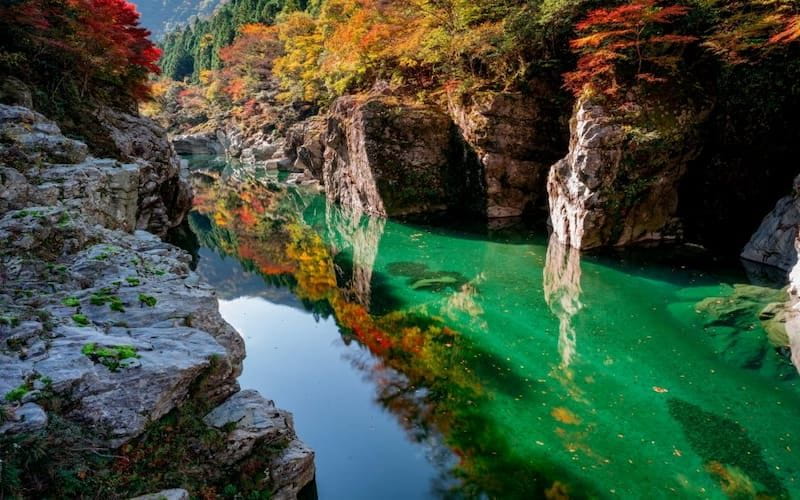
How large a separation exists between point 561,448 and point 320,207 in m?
24.9

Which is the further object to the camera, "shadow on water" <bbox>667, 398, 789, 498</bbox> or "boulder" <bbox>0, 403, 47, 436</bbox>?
"shadow on water" <bbox>667, 398, 789, 498</bbox>

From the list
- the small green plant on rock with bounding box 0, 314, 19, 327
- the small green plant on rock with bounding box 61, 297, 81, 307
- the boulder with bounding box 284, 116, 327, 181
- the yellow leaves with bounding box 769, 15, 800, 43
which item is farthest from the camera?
the boulder with bounding box 284, 116, 327, 181

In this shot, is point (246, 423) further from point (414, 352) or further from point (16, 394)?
point (414, 352)

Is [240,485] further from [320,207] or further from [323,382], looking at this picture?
[320,207]

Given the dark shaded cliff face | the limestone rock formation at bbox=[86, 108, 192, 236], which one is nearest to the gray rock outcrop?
the limestone rock formation at bbox=[86, 108, 192, 236]

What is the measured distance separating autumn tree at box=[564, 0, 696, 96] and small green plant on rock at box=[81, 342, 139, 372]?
16.2m

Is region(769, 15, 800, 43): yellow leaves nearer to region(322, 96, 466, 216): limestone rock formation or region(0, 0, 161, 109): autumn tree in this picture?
region(322, 96, 466, 216): limestone rock formation

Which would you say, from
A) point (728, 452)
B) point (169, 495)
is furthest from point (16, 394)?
point (728, 452)

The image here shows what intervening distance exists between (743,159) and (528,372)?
42.6 ft

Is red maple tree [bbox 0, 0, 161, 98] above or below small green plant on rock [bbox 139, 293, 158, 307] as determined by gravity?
above

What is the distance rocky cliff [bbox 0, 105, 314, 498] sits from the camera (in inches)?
203

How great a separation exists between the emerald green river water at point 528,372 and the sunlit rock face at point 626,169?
1.21 meters

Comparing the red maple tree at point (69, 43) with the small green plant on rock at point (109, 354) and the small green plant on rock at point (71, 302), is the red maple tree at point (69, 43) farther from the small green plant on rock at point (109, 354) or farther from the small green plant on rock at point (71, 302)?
the small green plant on rock at point (109, 354)

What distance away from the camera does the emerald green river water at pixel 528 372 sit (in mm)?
7766
